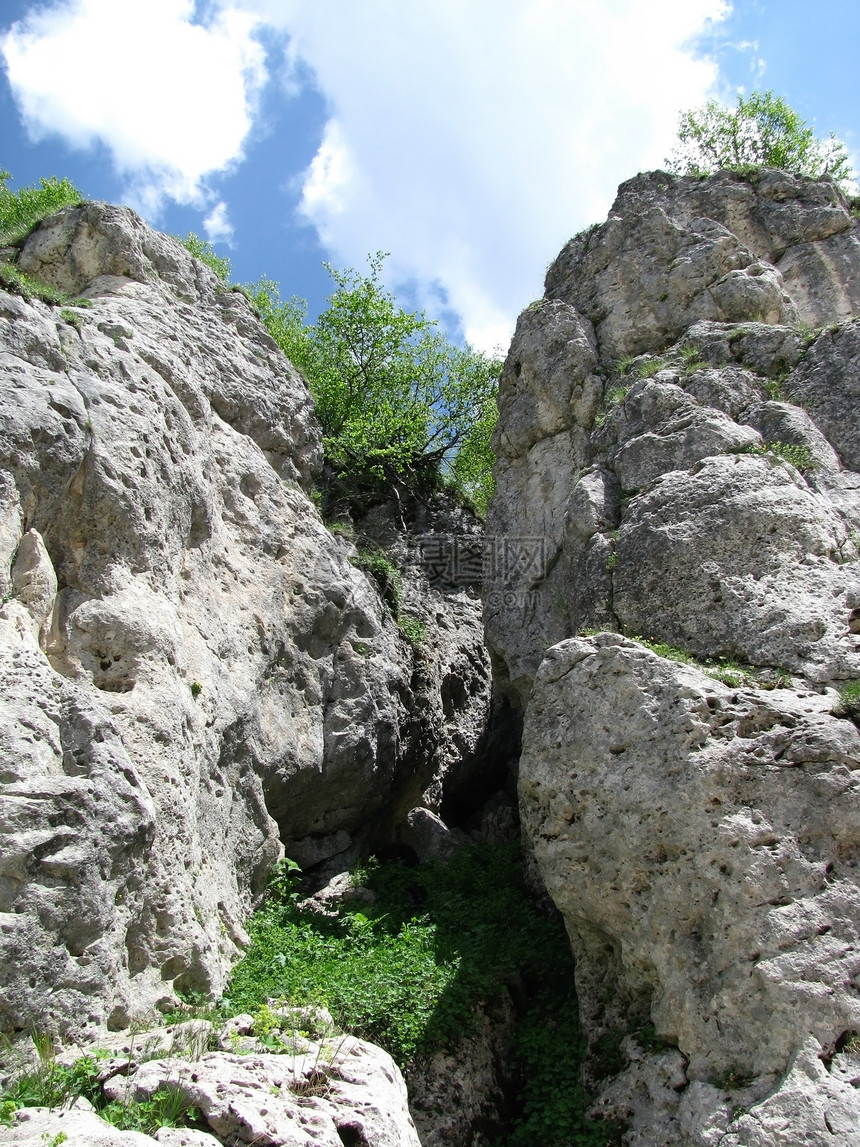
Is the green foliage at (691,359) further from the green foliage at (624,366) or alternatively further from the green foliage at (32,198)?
the green foliage at (32,198)

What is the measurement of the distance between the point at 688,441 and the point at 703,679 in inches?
163

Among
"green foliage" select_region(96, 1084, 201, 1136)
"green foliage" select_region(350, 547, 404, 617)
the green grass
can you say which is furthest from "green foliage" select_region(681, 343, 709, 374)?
"green foliage" select_region(96, 1084, 201, 1136)

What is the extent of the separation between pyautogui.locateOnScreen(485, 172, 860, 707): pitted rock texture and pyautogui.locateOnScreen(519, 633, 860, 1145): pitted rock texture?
4.10 ft

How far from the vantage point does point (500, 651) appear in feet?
46.3

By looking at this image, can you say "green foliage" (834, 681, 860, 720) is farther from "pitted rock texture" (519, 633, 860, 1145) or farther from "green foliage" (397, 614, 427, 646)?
"green foliage" (397, 614, 427, 646)

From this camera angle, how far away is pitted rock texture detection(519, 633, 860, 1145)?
6.60 metres

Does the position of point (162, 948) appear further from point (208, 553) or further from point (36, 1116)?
point (208, 553)

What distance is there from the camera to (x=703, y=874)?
754 cm

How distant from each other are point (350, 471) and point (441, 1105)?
1375cm

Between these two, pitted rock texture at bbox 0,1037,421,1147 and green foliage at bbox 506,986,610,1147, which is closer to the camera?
pitted rock texture at bbox 0,1037,421,1147

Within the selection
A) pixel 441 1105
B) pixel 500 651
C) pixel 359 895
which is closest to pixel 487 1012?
pixel 441 1105

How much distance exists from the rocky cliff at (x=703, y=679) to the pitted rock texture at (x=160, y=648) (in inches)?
131

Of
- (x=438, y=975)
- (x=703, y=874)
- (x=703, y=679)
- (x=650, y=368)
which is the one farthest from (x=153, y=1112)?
(x=650, y=368)

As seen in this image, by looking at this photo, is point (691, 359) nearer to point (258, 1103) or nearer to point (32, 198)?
point (258, 1103)
